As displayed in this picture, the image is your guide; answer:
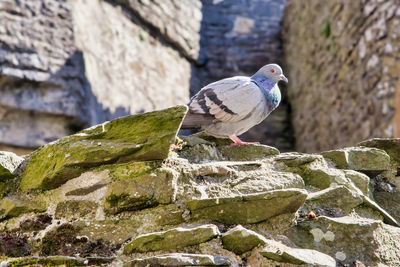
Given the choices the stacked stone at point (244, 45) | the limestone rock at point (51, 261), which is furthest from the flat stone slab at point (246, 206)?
the stacked stone at point (244, 45)

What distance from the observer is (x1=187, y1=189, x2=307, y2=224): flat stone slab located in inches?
59.2

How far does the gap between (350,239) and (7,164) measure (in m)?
1.28

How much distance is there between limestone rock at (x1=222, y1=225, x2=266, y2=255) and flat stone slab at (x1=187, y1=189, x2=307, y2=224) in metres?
0.11

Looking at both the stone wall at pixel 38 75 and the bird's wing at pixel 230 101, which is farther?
the stone wall at pixel 38 75

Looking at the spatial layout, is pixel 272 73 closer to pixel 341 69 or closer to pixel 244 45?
pixel 341 69

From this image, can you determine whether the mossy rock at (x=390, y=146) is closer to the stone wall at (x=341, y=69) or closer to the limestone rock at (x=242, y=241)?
the limestone rock at (x=242, y=241)

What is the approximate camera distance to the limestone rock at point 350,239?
4.80ft

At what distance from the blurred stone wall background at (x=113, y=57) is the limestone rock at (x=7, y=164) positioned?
280cm

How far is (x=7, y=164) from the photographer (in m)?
1.72

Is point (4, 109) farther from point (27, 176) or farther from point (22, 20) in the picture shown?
point (27, 176)

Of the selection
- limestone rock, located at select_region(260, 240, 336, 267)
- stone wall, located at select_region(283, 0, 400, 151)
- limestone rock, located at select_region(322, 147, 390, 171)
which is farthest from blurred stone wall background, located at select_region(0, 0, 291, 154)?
limestone rock, located at select_region(260, 240, 336, 267)

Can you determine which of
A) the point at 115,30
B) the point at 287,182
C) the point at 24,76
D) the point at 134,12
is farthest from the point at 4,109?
the point at 287,182

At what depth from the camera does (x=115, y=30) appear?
5.33 meters

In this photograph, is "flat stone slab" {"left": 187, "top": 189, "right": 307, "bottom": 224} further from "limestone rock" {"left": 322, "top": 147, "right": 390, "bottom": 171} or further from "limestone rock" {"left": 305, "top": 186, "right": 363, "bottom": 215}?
"limestone rock" {"left": 322, "top": 147, "right": 390, "bottom": 171}
